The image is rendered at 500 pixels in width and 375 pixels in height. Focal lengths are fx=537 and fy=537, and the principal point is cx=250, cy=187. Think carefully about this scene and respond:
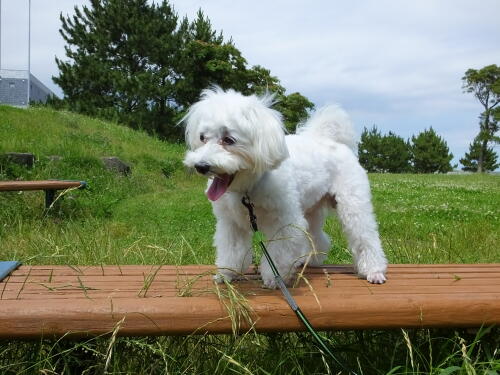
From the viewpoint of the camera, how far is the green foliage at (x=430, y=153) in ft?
141

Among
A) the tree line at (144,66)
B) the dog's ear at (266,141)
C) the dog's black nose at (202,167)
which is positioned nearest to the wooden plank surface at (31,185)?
the dog's ear at (266,141)

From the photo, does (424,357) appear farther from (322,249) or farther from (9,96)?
(9,96)

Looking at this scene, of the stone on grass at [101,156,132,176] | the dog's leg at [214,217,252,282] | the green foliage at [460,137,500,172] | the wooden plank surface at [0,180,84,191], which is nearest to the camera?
the dog's leg at [214,217,252,282]

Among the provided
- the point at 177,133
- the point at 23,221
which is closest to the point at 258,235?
the point at 23,221

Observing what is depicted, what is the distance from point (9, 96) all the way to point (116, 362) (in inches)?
1144

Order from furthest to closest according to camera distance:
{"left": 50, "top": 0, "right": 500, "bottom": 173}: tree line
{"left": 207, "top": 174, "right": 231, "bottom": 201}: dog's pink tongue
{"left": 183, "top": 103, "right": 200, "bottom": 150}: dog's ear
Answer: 1. {"left": 50, "top": 0, "right": 500, "bottom": 173}: tree line
2. {"left": 183, "top": 103, "right": 200, "bottom": 150}: dog's ear
3. {"left": 207, "top": 174, "right": 231, "bottom": 201}: dog's pink tongue

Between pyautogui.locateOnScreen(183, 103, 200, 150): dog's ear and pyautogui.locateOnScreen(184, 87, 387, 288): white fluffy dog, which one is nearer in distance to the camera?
pyautogui.locateOnScreen(184, 87, 387, 288): white fluffy dog

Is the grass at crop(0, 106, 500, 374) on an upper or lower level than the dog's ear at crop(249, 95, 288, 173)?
lower

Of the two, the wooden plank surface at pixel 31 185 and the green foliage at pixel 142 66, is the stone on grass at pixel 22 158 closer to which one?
the wooden plank surface at pixel 31 185

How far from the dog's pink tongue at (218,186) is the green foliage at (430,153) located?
4295 centimetres

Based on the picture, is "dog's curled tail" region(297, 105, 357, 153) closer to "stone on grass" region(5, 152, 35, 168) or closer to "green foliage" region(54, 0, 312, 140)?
"stone on grass" region(5, 152, 35, 168)

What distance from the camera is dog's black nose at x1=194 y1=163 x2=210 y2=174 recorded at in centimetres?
223

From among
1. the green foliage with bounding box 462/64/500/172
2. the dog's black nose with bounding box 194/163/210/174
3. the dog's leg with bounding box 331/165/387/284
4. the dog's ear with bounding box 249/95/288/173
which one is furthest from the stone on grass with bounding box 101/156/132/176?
the green foliage with bounding box 462/64/500/172

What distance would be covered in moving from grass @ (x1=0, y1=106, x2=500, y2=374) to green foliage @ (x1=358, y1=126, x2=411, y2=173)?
31.3m
